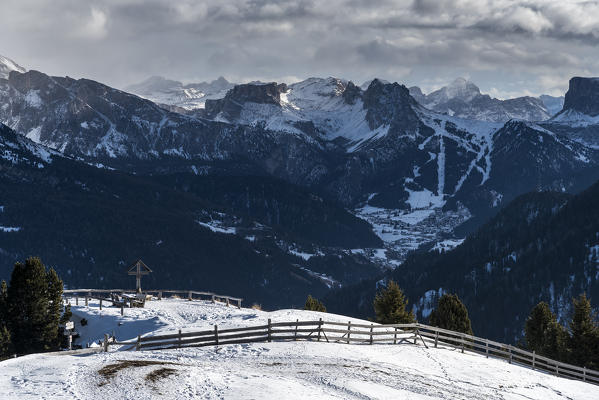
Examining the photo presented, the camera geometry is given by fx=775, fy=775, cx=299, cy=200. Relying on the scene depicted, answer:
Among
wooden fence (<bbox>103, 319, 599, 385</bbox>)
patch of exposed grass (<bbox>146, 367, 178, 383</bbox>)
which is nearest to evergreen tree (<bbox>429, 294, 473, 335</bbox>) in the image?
wooden fence (<bbox>103, 319, 599, 385</bbox>)

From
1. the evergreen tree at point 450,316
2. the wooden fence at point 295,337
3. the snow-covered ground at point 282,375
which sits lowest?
the snow-covered ground at point 282,375

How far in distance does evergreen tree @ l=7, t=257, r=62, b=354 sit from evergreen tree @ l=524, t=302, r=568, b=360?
183 feet

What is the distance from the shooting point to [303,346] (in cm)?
5834

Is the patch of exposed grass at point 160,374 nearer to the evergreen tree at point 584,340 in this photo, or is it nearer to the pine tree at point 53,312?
the pine tree at point 53,312

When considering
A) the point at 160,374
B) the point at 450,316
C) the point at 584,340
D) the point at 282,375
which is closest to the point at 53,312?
the point at 160,374

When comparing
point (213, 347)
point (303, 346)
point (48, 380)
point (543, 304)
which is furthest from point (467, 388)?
point (543, 304)

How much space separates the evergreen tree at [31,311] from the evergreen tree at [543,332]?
55.9 metres

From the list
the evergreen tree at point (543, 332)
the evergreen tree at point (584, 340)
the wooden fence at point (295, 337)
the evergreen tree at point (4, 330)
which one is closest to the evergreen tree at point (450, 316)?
the evergreen tree at point (543, 332)

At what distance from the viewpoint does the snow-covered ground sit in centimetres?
4403

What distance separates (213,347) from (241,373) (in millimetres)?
9658

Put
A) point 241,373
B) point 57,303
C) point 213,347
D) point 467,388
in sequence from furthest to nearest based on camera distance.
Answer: point 57,303
point 213,347
point 467,388
point 241,373

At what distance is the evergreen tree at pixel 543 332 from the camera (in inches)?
3669

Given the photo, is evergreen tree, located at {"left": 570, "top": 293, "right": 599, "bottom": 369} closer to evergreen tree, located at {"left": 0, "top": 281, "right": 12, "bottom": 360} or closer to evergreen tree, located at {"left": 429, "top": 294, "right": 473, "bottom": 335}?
evergreen tree, located at {"left": 429, "top": 294, "right": 473, "bottom": 335}

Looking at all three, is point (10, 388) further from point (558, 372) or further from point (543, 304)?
point (543, 304)
